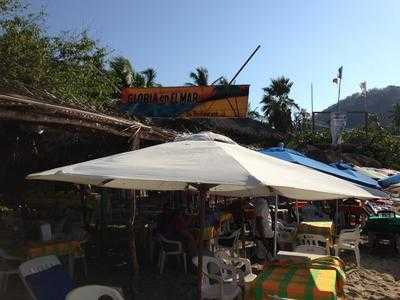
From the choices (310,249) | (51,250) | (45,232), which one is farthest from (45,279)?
(310,249)

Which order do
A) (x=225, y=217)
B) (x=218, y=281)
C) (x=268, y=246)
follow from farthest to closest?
(x=225, y=217), (x=268, y=246), (x=218, y=281)

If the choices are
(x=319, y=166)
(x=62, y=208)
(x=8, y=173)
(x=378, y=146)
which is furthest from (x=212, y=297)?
(x=378, y=146)

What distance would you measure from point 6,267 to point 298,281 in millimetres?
4003

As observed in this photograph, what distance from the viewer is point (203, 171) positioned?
3969 mm

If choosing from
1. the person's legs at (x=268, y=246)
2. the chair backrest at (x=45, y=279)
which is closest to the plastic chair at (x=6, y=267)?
the chair backrest at (x=45, y=279)

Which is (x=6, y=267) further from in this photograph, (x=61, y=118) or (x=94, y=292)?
(x=94, y=292)

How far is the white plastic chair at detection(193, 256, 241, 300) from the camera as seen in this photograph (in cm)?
598

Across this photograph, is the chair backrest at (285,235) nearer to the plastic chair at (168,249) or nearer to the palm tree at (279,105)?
the plastic chair at (168,249)

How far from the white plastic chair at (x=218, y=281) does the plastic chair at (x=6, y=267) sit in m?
2.57

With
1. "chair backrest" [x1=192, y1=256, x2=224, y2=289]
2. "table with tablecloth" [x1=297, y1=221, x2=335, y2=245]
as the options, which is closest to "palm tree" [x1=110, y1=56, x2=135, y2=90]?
"table with tablecloth" [x1=297, y1=221, x2=335, y2=245]

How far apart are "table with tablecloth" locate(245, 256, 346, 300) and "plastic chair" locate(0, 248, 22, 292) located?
3372 mm

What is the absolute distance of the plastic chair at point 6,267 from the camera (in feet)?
22.2

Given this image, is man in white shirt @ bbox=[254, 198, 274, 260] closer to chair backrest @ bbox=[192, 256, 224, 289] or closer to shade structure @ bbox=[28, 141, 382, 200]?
chair backrest @ bbox=[192, 256, 224, 289]

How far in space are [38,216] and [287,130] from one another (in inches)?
1410
